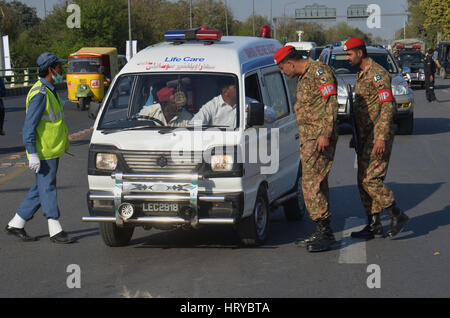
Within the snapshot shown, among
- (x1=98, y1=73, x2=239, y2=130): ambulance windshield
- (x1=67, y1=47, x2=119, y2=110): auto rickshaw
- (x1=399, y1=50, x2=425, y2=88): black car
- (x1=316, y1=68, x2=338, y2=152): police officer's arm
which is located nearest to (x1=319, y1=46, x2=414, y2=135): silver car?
(x1=98, y1=73, x2=239, y2=130): ambulance windshield

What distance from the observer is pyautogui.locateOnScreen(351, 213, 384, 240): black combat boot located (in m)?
8.08

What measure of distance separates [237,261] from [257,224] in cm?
64

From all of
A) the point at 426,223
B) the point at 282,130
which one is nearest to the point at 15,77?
the point at 282,130

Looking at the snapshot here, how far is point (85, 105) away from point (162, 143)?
24134mm

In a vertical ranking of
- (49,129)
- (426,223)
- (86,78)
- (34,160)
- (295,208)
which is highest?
(49,129)

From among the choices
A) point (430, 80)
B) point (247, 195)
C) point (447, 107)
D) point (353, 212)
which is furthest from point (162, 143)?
point (430, 80)

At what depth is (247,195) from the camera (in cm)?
733

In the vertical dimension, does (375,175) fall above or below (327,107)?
below

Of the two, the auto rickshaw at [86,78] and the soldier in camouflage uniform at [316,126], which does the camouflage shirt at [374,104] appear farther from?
the auto rickshaw at [86,78]

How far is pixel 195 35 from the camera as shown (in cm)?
831

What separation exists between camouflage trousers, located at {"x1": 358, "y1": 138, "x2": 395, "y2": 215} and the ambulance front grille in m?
1.79

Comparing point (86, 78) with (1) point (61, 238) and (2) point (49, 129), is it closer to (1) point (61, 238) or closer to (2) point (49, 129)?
(2) point (49, 129)

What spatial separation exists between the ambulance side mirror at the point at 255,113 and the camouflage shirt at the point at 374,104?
1161 mm
